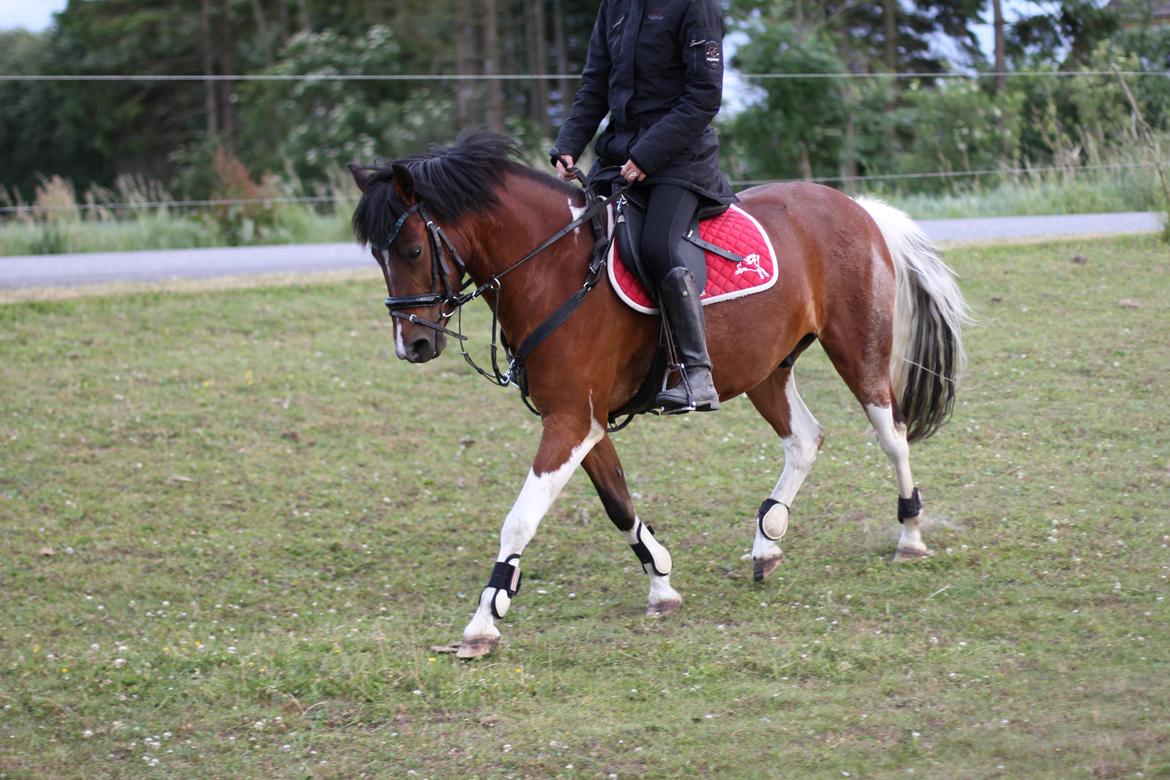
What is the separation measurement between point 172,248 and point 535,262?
12.4 m

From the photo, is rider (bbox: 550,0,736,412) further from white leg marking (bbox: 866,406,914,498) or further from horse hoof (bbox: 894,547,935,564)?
horse hoof (bbox: 894,547,935,564)

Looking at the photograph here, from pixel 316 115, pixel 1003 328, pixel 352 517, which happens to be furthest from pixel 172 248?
pixel 316 115

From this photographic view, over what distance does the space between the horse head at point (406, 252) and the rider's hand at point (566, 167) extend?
0.99 metres

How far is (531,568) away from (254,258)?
349 inches

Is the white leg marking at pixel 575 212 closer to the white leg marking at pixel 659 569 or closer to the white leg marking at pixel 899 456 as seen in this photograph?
the white leg marking at pixel 659 569

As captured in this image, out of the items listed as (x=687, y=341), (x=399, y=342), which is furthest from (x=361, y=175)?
(x=687, y=341)

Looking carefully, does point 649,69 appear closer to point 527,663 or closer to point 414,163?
point 414,163

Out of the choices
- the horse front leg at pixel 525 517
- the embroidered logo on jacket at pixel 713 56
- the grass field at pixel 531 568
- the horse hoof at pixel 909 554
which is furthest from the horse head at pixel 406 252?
the horse hoof at pixel 909 554

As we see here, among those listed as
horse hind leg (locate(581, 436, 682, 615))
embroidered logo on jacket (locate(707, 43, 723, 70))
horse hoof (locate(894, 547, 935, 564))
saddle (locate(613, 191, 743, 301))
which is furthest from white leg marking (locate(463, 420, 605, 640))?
horse hoof (locate(894, 547, 935, 564))

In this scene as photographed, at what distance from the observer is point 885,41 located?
111 ft

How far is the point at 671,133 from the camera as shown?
19.6 feet

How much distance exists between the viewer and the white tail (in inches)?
294

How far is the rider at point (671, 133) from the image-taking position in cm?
599

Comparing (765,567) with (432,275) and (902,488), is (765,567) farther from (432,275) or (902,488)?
(432,275)
